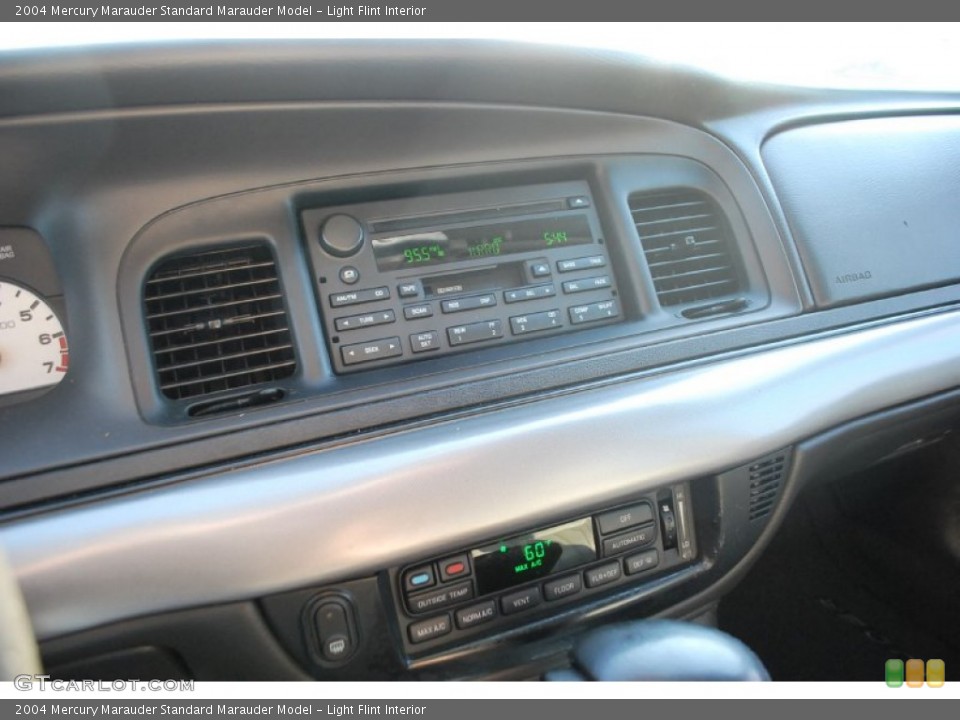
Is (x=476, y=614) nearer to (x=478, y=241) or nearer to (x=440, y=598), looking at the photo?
(x=440, y=598)

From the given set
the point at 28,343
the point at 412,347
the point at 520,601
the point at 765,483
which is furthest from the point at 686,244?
the point at 28,343

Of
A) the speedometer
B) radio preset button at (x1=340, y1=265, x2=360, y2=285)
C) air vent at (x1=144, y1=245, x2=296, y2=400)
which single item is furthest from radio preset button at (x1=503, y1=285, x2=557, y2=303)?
the speedometer

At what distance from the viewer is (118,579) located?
3.23ft

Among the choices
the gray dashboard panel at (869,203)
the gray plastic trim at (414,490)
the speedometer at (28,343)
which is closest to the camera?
the gray plastic trim at (414,490)

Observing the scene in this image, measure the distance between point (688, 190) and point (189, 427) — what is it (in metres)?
0.94

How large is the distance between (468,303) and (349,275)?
0.62 feet

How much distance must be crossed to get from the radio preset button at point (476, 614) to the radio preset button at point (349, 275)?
1.71ft

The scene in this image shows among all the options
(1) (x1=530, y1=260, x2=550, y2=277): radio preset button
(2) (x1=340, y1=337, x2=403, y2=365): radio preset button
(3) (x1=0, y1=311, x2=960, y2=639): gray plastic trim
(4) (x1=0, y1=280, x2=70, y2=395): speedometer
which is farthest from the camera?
(1) (x1=530, y1=260, x2=550, y2=277): radio preset button

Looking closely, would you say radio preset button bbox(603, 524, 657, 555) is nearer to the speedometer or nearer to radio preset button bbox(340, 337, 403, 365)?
radio preset button bbox(340, 337, 403, 365)

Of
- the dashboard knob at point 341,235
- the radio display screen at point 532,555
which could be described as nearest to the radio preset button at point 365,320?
the dashboard knob at point 341,235

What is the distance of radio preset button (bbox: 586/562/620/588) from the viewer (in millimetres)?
1286

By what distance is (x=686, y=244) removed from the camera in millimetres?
1472

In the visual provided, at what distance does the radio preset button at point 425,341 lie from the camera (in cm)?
125

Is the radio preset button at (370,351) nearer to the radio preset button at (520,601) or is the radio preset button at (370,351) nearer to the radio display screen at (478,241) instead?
the radio display screen at (478,241)
